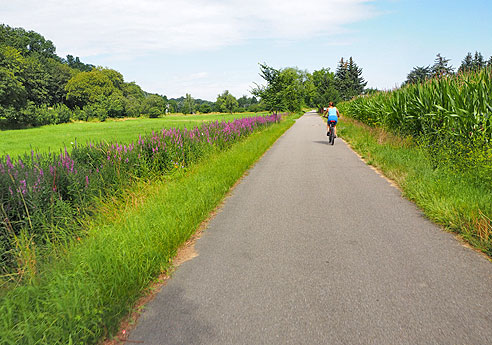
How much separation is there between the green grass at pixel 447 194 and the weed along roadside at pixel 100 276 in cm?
391

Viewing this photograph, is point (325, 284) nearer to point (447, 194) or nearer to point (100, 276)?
point (100, 276)

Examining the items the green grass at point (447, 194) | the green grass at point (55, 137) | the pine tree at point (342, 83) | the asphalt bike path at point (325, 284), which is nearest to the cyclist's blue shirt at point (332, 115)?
the green grass at point (447, 194)

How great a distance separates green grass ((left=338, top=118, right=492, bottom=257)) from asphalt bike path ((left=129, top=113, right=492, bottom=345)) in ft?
0.80

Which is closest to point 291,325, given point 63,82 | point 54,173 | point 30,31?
point 54,173

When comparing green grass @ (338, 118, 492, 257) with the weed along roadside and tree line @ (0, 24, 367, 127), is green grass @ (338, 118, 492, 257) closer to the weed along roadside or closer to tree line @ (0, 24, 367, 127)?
the weed along roadside

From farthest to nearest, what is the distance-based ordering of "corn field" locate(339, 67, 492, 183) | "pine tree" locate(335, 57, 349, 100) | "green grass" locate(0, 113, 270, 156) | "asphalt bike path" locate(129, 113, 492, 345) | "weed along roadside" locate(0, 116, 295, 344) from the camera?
"pine tree" locate(335, 57, 349, 100) → "green grass" locate(0, 113, 270, 156) → "corn field" locate(339, 67, 492, 183) → "asphalt bike path" locate(129, 113, 492, 345) → "weed along roadside" locate(0, 116, 295, 344)

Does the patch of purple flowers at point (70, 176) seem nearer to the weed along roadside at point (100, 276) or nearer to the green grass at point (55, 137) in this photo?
the green grass at point (55, 137)

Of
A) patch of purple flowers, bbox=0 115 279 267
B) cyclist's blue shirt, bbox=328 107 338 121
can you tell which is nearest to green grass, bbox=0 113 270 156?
patch of purple flowers, bbox=0 115 279 267

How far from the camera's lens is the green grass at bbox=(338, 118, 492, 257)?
4051mm

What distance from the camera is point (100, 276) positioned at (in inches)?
109

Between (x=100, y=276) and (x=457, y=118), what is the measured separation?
893 centimetres

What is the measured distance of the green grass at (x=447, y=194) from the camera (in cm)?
405

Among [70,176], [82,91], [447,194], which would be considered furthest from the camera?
[82,91]

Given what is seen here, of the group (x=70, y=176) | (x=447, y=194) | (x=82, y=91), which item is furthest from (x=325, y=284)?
(x=82, y=91)
